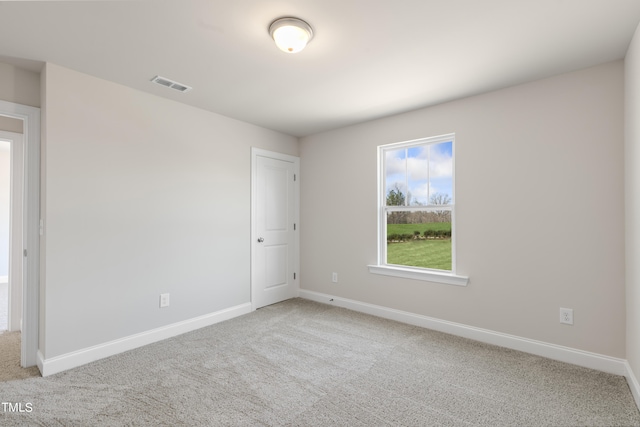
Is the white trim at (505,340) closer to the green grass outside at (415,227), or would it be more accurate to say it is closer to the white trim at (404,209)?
the white trim at (404,209)

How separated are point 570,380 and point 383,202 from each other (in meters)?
2.40

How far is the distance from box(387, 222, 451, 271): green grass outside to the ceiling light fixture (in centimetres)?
253

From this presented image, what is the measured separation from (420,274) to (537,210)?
4.26ft

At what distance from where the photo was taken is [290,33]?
1.97m

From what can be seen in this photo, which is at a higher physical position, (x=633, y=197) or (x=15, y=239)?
(x=633, y=197)

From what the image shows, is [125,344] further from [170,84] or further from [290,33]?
[290,33]

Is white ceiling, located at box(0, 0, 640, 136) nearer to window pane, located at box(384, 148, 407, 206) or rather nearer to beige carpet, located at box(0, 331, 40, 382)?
window pane, located at box(384, 148, 407, 206)

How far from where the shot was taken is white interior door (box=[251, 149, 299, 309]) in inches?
164

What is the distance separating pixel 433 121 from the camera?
11.2 feet

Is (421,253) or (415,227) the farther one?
(421,253)

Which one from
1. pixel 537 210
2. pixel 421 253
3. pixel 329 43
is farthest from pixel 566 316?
pixel 329 43

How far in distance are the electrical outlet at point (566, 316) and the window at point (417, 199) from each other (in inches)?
31.6

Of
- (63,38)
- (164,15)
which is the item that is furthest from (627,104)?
(63,38)

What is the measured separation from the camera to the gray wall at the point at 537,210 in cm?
244
